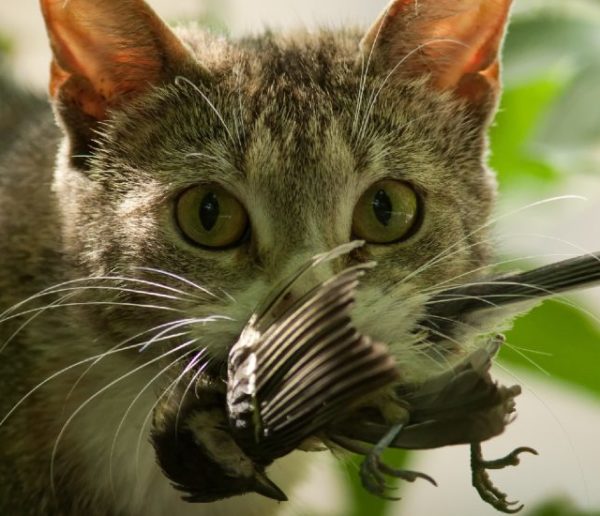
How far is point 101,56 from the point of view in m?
1.46

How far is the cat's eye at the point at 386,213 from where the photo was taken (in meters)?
1.38

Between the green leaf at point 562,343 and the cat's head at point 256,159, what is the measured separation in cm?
20

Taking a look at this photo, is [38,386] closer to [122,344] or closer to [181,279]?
[122,344]

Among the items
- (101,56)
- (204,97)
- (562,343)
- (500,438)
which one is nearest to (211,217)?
(204,97)

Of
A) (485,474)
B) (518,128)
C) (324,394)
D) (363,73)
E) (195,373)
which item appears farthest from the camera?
(518,128)

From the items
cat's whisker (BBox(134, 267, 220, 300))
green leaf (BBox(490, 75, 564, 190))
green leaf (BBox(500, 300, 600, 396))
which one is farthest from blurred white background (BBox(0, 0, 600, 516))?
cat's whisker (BBox(134, 267, 220, 300))

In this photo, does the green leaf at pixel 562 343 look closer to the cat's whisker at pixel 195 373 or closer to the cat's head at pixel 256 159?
the cat's head at pixel 256 159

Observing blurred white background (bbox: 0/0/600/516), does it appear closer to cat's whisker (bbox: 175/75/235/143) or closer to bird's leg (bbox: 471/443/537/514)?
cat's whisker (bbox: 175/75/235/143)

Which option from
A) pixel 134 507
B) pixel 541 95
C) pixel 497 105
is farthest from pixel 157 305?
pixel 541 95

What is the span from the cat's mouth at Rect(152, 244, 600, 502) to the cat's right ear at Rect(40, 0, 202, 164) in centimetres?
52

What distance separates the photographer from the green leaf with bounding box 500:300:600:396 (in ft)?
5.31

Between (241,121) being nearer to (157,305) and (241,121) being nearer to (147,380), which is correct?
(157,305)

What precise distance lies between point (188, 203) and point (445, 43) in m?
0.50

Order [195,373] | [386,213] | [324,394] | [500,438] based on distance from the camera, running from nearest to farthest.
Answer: [324,394]
[195,373]
[386,213]
[500,438]
